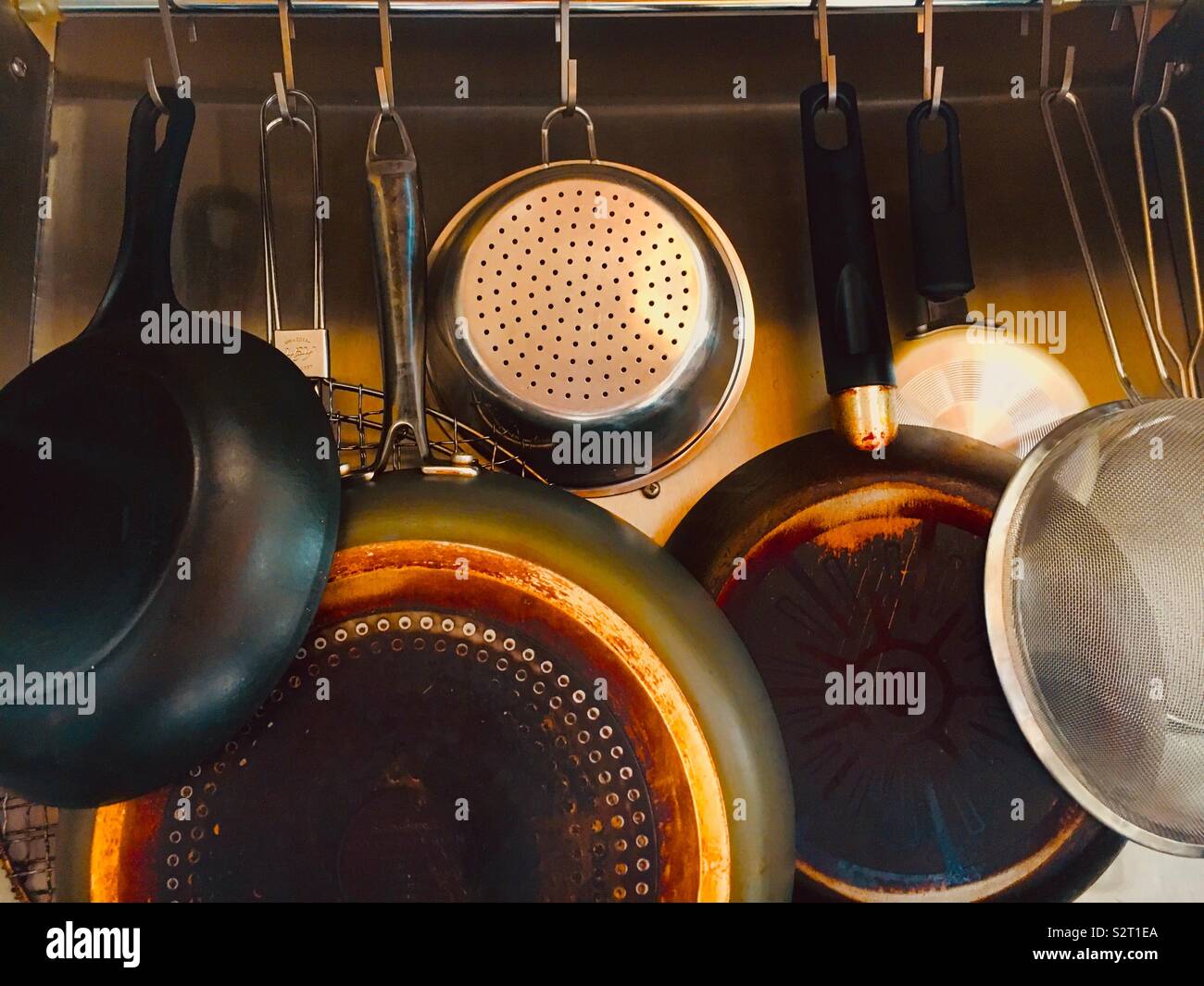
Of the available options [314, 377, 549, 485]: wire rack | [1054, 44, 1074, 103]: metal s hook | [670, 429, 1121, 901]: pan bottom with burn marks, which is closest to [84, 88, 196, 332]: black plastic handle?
[314, 377, 549, 485]: wire rack

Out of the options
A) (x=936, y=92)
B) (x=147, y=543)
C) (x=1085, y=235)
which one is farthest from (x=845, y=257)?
(x=147, y=543)

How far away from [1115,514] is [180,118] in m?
0.68

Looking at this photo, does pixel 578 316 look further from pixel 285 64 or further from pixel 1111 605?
pixel 1111 605

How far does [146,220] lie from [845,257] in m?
0.44

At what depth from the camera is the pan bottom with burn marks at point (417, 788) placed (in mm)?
496

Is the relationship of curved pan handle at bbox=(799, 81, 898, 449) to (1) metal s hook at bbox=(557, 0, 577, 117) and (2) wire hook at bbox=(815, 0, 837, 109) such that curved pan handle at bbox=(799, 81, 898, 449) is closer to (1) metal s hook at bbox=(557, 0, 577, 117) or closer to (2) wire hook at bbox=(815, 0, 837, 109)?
(2) wire hook at bbox=(815, 0, 837, 109)

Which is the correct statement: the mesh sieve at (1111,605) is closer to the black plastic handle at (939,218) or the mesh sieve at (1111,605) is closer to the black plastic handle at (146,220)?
the black plastic handle at (939,218)

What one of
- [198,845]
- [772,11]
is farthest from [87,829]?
[772,11]

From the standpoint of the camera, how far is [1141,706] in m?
0.59

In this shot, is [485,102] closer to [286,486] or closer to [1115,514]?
[286,486]

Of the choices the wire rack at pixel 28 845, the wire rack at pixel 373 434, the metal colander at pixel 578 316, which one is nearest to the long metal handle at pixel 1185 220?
the metal colander at pixel 578 316

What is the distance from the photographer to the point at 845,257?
0.56m

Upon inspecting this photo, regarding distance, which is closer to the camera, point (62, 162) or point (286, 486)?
point (286, 486)
